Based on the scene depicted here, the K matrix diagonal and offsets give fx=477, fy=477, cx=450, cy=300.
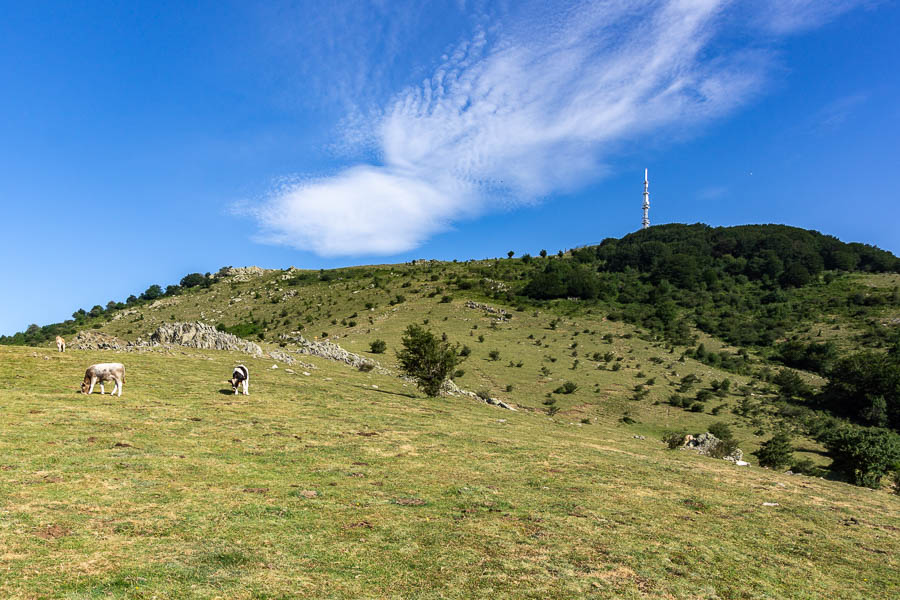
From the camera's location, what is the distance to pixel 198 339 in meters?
42.7

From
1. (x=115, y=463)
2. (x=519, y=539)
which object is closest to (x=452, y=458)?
(x=519, y=539)

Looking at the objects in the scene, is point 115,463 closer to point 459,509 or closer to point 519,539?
point 459,509

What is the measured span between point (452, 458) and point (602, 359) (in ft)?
171

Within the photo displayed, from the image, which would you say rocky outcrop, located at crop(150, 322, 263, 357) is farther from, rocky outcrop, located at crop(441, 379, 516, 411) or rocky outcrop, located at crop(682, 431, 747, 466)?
rocky outcrop, located at crop(682, 431, 747, 466)

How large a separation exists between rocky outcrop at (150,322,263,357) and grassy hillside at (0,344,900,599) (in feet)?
59.7

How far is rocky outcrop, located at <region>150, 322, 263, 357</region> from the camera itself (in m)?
41.9

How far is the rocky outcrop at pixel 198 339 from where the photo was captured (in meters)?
41.9

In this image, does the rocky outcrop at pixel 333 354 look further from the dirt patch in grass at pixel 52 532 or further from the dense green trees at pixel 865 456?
the dirt patch in grass at pixel 52 532

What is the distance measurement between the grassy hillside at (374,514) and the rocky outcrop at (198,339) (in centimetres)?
1819

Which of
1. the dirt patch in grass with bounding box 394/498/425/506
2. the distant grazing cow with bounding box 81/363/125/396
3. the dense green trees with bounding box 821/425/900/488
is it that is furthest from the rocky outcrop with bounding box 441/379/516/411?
the dirt patch in grass with bounding box 394/498/425/506

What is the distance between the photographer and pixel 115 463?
12781 millimetres

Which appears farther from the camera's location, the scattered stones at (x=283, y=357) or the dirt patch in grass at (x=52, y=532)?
the scattered stones at (x=283, y=357)

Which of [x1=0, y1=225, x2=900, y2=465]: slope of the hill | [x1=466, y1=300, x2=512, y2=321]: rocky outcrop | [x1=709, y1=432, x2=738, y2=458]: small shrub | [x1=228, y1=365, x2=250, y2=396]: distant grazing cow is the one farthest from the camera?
[x1=466, y1=300, x2=512, y2=321]: rocky outcrop

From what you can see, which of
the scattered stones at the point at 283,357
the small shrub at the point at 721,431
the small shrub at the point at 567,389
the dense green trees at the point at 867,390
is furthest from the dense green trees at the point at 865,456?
the scattered stones at the point at 283,357
